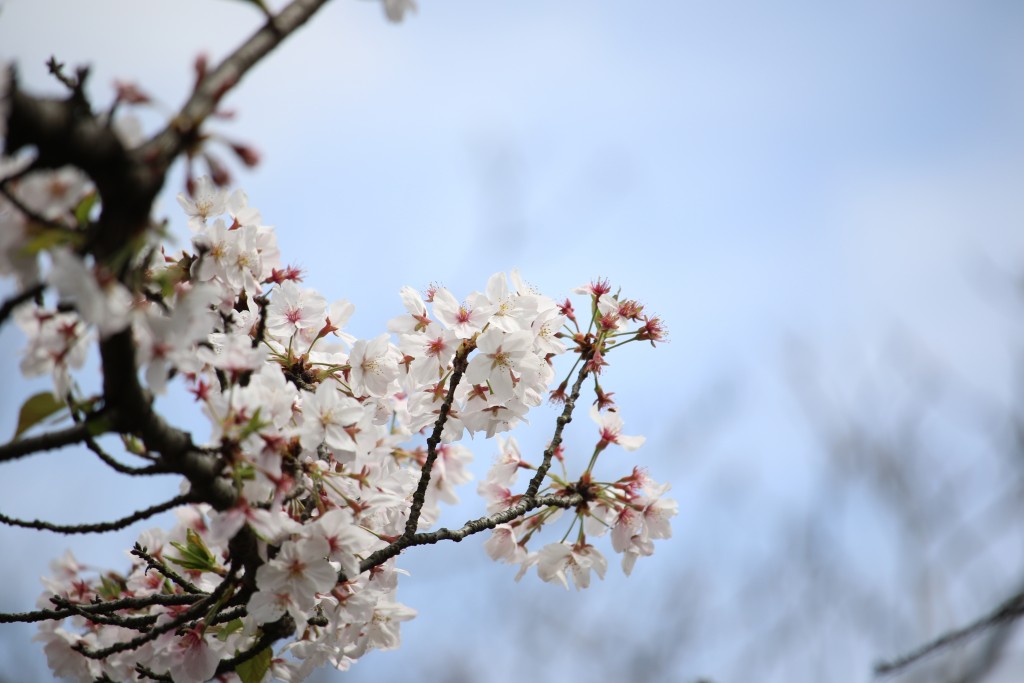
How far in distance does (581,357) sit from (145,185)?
167 centimetres

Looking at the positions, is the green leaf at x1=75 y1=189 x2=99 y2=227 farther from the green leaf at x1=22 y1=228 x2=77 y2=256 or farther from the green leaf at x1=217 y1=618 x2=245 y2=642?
the green leaf at x1=217 y1=618 x2=245 y2=642

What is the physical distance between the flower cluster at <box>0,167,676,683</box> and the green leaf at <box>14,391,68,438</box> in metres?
0.03

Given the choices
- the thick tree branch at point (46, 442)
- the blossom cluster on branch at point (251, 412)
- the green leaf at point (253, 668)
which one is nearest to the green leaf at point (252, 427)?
the blossom cluster on branch at point (251, 412)

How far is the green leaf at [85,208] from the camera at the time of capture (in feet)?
4.22

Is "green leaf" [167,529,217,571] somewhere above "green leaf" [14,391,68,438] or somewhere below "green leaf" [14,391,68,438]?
above

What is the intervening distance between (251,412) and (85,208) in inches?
23.0

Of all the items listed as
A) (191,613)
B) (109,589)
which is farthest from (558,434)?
(109,589)

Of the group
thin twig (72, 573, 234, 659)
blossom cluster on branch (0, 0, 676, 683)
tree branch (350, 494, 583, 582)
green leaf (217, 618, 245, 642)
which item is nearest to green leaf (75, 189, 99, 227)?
blossom cluster on branch (0, 0, 676, 683)

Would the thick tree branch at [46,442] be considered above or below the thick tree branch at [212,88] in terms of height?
below

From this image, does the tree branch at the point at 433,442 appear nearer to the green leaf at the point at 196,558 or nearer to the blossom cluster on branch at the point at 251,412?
the blossom cluster on branch at the point at 251,412

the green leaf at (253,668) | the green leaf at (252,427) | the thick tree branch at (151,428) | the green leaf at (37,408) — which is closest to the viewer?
the thick tree branch at (151,428)

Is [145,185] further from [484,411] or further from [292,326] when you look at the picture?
[484,411]

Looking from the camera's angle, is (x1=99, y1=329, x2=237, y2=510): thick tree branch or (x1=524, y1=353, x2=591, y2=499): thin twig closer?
(x1=99, y1=329, x2=237, y2=510): thick tree branch

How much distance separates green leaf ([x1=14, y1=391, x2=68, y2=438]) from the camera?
152 centimetres
